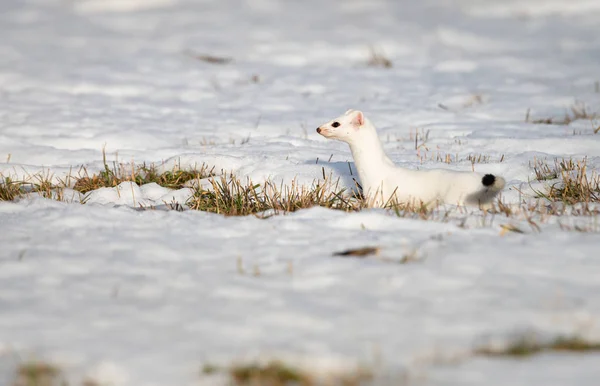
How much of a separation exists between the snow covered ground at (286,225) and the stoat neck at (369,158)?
0.87m

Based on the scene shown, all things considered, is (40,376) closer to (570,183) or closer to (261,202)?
(261,202)

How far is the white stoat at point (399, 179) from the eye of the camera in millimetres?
5305

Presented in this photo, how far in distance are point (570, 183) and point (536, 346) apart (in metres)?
3.22

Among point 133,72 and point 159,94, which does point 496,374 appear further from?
point 133,72

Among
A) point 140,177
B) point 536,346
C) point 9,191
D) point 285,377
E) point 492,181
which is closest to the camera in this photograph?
point 285,377

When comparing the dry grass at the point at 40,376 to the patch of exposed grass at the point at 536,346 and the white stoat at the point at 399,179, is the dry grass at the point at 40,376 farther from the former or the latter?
the white stoat at the point at 399,179

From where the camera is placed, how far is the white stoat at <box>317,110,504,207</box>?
5305 mm

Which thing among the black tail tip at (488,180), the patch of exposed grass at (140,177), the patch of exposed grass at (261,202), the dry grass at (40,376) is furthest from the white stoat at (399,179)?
the dry grass at (40,376)

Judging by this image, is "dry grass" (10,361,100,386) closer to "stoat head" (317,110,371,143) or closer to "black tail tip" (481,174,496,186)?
"black tail tip" (481,174,496,186)

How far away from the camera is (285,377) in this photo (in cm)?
273

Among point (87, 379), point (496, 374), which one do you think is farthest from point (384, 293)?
point (87, 379)

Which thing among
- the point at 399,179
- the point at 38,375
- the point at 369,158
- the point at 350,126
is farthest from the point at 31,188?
the point at 38,375

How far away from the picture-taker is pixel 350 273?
3.67 meters

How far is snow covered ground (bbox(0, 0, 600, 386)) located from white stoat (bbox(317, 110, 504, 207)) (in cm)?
51
